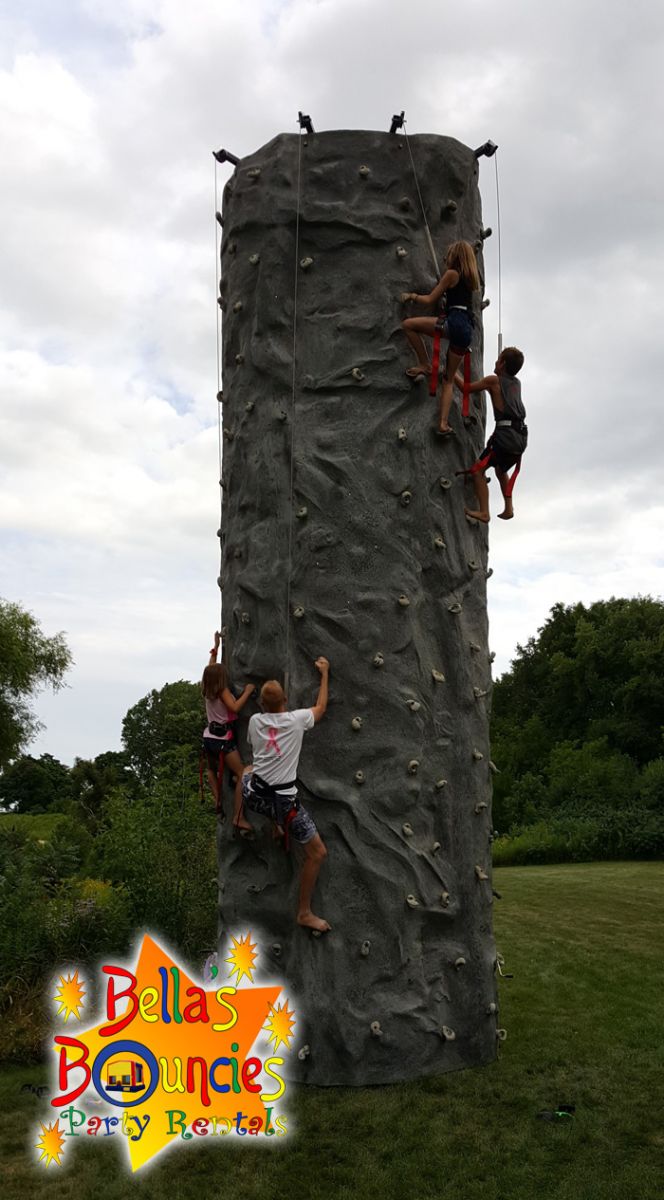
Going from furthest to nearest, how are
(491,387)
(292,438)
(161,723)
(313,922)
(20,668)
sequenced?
(161,723) → (20,668) → (491,387) → (292,438) → (313,922)

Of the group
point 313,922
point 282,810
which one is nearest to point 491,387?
point 282,810

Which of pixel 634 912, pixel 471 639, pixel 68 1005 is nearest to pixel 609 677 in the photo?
pixel 634 912

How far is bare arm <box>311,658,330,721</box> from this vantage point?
7.83 meters

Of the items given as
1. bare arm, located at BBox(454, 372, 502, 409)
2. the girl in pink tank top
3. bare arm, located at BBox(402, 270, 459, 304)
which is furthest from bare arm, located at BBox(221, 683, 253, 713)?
bare arm, located at BBox(402, 270, 459, 304)

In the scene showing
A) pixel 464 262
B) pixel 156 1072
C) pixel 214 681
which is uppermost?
pixel 464 262

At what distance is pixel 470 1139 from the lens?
22.3 feet

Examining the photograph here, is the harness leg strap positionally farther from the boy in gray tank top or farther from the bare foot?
the bare foot

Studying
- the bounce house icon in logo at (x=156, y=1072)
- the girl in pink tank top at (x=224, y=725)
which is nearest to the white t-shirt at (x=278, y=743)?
the girl in pink tank top at (x=224, y=725)

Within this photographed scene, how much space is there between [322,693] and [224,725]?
0.94 meters

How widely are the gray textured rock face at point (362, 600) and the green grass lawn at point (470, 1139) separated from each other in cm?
50

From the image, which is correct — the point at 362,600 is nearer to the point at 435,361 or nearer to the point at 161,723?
the point at 435,361

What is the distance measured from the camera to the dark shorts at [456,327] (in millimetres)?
8250

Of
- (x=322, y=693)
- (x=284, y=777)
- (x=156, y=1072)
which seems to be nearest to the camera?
(x=156, y=1072)

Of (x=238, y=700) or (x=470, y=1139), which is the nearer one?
(x=470, y=1139)
